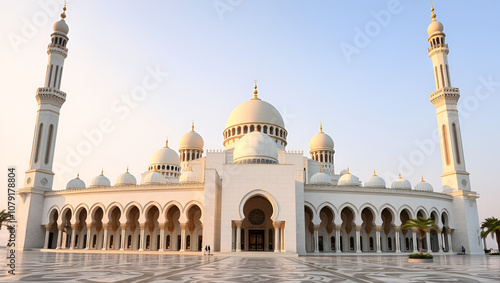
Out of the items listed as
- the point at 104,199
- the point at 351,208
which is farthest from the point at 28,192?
the point at 351,208

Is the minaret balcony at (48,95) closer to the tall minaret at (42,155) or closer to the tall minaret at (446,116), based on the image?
the tall minaret at (42,155)

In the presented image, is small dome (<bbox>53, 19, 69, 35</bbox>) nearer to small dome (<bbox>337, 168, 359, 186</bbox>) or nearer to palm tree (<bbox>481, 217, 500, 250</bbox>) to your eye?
small dome (<bbox>337, 168, 359, 186</bbox>)

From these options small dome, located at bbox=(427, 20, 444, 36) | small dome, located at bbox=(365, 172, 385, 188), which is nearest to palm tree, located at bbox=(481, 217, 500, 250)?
small dome, located at bbox=(365, 172, 385, 188)

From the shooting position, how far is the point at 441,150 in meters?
29.7

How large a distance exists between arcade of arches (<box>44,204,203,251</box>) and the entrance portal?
391 cm

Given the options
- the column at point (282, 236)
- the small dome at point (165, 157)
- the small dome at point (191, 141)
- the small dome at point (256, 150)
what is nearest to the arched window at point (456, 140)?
the small dome at point (256, 150)

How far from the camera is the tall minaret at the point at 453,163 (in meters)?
27.8

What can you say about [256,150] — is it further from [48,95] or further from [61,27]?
[61,27]

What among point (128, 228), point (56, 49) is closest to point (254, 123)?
point (128, 228)

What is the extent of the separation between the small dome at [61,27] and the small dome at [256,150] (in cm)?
1973

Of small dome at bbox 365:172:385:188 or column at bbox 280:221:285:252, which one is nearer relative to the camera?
column at bbox 280:221:285:252

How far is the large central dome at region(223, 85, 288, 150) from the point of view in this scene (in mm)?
32312

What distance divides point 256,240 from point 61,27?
25.1 meters

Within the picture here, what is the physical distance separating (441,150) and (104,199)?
27485 millimetres
